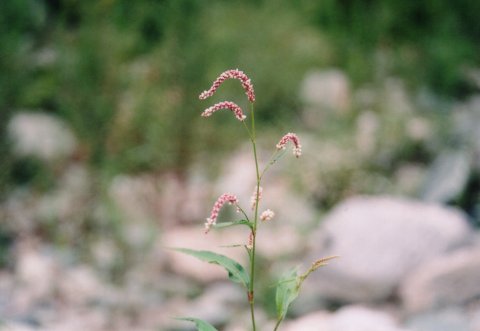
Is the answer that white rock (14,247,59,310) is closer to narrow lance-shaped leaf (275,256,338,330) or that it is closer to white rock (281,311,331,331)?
white rock (281,311,331,331)

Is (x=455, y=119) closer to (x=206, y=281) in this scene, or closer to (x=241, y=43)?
(x=241, y=43)

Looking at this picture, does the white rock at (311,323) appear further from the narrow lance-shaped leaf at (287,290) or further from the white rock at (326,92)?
the white rock at (326,92)

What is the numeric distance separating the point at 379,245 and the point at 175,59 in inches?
65.3

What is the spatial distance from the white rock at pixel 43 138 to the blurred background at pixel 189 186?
1cm

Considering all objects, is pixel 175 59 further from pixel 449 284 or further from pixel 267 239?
pixel 449 284

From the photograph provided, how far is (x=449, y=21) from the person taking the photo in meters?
5.73

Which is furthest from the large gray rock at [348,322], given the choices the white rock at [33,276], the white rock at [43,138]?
the white rock at [43,138]

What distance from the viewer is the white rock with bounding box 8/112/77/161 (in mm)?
4406

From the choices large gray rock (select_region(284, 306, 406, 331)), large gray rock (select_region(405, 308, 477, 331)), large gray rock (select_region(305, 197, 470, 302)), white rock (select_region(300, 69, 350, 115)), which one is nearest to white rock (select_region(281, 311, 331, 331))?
large gray rock (select_region(284, 306, 406, 331))

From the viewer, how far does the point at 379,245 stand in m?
3.11

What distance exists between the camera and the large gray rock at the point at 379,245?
9.93 feet

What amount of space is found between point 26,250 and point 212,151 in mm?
1309

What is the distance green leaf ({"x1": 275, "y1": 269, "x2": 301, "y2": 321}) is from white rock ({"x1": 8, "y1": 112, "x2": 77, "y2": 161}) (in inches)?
128


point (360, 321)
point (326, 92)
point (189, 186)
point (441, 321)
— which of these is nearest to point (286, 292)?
point (360, 321)
